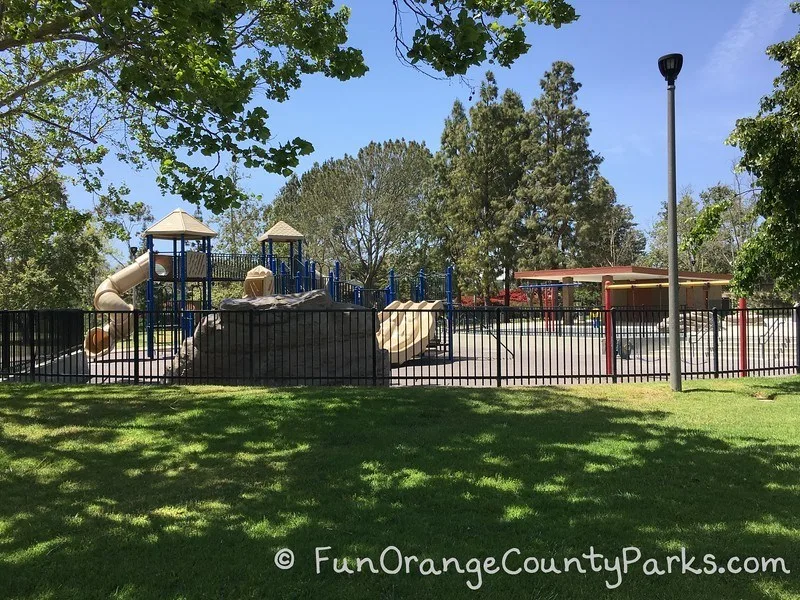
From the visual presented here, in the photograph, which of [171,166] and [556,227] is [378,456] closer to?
[171,166]

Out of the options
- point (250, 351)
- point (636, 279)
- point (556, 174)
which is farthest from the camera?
point (556, 174)

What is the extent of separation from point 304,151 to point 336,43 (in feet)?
6.77

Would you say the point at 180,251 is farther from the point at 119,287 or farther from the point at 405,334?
the point at 405,334

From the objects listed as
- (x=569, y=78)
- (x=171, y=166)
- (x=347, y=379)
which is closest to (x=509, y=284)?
(x=569, y=78)

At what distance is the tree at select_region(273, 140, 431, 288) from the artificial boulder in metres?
34.8

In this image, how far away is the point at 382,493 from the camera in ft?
16.0

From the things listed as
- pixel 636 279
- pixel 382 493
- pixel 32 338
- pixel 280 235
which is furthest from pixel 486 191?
pixel 382 493

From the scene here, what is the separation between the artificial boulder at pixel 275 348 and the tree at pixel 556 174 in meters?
32.4

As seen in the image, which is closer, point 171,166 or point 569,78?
point 171,166

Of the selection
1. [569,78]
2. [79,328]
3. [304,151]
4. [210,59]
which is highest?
[569,78]

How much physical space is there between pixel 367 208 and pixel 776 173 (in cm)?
3807

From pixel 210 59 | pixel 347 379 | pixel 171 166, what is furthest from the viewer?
pixel 347 379

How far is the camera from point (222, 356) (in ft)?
37.1

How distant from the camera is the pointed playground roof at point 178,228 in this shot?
69.4ft
